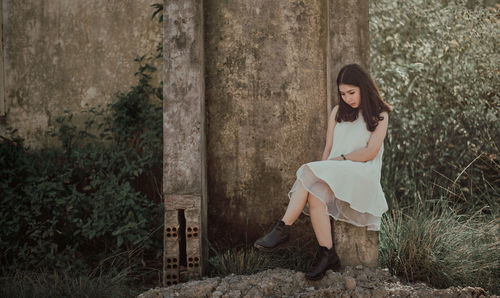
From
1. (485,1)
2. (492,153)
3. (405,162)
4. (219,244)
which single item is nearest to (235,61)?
(219,244)

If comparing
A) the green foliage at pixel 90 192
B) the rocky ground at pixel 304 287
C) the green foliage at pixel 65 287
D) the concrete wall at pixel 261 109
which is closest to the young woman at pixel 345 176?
the rocky ground at pixel 304 287

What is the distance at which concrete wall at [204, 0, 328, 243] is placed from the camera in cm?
439

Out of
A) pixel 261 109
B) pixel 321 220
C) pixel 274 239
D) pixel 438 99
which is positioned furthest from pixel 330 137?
pixel 438 99

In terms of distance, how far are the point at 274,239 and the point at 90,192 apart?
281cm

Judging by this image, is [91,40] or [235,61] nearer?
[235,61]

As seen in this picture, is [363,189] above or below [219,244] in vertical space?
above

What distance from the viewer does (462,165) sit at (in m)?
5.61

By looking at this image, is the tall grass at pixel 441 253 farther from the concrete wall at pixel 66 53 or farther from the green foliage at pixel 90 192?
the concrete wall at pixel 66 53

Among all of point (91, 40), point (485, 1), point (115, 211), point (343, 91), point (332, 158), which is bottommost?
point (115, 211)

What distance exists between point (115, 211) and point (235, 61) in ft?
6.64

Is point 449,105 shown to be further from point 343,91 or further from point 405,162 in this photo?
point 343,91

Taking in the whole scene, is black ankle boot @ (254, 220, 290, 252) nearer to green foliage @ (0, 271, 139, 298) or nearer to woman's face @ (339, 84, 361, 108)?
woman's face @ (339, 84, 361, 108)

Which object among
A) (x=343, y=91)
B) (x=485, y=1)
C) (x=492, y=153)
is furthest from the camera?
(x=485, y=1)

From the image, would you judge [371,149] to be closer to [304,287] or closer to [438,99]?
[304,287]
